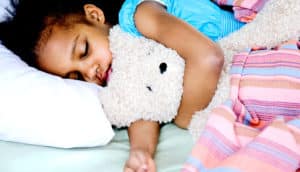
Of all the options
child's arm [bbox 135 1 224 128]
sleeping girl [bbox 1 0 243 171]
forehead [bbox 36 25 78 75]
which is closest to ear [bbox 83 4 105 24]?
sleeping girl [bbox 1 0 243 171]

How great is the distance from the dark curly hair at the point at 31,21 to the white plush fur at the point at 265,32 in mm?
354

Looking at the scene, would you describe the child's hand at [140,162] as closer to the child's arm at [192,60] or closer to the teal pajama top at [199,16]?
the child's arm at [192,60]

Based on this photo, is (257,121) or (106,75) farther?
(106,75)

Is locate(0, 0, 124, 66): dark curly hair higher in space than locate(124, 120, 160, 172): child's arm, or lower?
higher

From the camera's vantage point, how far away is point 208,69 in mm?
903

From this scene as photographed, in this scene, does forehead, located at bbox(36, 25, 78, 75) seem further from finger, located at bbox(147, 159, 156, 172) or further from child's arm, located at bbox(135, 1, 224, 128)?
finger, located at bbox(147, 159, 156, 172)

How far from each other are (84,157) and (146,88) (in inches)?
7.1

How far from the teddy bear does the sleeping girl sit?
0.06 ft

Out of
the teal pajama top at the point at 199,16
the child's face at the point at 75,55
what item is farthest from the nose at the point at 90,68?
the teal pajama top at the point at 199,16

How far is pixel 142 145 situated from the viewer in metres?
0.90

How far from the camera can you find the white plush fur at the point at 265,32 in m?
0.91

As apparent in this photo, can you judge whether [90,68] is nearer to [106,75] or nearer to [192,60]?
[106,75]

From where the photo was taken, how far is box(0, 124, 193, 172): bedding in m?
0.84

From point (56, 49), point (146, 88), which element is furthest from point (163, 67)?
point (56, 49)
